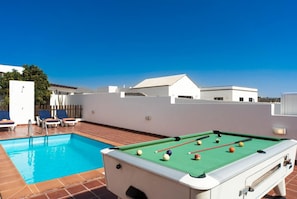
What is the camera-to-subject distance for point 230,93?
25688mm

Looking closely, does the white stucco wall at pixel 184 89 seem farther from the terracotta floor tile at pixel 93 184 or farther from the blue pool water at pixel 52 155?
the terracotta floor tile at pixel 93 184

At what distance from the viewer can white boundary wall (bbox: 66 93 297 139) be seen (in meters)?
6.77

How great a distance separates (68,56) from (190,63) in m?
15.7

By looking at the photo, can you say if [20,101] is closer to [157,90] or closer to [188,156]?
[188,156]

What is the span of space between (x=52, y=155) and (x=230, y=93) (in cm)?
2337

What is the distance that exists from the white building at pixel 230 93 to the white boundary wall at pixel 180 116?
1664 centimetres

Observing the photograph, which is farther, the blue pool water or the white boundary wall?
the white boundary wall

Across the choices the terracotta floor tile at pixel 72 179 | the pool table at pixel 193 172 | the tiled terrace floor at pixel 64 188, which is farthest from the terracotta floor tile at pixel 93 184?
the pool table at pixel 193 172

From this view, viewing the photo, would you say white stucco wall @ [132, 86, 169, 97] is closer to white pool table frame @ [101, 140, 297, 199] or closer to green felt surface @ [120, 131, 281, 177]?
green felt surface @ [120, 131, 281, 177]

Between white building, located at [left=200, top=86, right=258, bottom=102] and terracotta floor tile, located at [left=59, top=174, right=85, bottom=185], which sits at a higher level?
white building, located at [left=200, top=86, right=258, bottom=102]

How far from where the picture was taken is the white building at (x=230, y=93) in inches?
1013

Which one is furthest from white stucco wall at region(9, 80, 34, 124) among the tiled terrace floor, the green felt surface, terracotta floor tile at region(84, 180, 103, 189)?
the green felt surface

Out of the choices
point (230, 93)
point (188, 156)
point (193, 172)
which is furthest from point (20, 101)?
point (230, 93)

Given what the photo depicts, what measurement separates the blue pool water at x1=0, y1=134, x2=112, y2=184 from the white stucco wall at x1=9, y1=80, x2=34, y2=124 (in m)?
5.47
